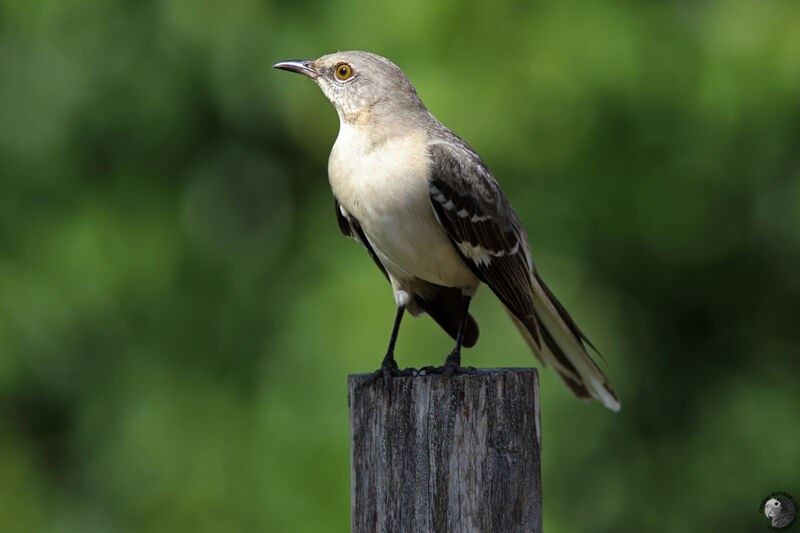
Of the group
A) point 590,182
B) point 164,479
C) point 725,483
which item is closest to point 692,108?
point 590,182

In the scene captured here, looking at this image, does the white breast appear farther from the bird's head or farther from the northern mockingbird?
the bird's head

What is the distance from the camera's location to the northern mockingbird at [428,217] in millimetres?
3693

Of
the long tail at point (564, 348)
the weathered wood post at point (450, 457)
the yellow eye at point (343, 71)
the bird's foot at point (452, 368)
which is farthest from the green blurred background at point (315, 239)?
the weathered wood post at point (450, 457)

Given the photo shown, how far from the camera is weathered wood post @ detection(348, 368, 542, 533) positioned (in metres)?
2.71

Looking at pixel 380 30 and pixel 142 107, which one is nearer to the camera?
pixel 380 30

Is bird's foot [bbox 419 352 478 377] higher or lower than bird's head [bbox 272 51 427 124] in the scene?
lower

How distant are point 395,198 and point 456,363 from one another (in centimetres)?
69

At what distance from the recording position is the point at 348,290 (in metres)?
5.68

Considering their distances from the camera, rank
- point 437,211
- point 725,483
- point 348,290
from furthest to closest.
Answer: point 725,483
point 348,290
point 437,211

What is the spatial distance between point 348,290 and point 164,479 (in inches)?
76.5

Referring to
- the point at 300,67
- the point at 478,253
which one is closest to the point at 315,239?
the point at 300,67

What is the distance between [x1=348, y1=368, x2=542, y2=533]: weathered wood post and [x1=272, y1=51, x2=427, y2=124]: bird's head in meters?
1.49

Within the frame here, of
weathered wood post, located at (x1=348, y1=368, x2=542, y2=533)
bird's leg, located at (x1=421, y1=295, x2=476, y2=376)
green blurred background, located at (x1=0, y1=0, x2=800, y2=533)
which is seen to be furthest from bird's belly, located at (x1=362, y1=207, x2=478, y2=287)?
green blurred background, located at (x1=0, y1=0, x2=800, y2=533)

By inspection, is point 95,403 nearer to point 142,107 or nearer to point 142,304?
point 142,304
